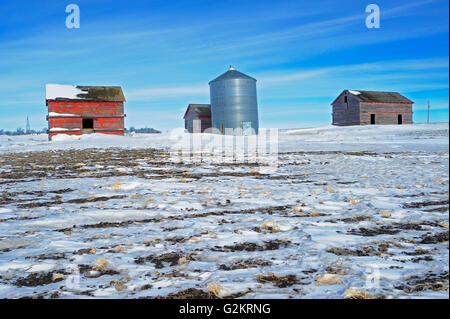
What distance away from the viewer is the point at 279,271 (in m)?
2.59

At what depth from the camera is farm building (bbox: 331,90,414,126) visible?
128ft

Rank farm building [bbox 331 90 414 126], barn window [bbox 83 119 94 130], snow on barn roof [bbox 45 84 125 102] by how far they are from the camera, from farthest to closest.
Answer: farm building [bbox 331 90 414 126] → barn window [bbox 83 119 94 130] → snow on barn roof [bbox 45 84 125 102]

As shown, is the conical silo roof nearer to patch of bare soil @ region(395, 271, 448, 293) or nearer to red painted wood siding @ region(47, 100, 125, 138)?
red painted wood siding @ region(47, 100, 125, 138)

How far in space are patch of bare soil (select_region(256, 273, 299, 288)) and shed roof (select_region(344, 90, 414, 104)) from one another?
4007cm

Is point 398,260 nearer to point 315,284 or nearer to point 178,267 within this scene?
point 315,284

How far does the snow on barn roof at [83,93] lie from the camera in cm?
2934

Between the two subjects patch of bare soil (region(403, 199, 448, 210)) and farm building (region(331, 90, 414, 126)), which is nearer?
patch of bare soil (region(403, 199, 448, 210))

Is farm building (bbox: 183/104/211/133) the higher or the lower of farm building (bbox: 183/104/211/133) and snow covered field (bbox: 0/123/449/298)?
the higher

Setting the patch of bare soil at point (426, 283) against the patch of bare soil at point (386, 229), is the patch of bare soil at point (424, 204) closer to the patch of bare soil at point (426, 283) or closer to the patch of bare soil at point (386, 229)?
the patch of bare soil at point (386, 229)

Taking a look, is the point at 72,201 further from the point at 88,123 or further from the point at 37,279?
the point at 88,123

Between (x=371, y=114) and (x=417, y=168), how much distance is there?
1361 inches

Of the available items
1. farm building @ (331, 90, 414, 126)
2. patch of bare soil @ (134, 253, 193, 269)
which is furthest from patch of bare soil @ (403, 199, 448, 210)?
farm building @ (331, 90, 414, 126)
